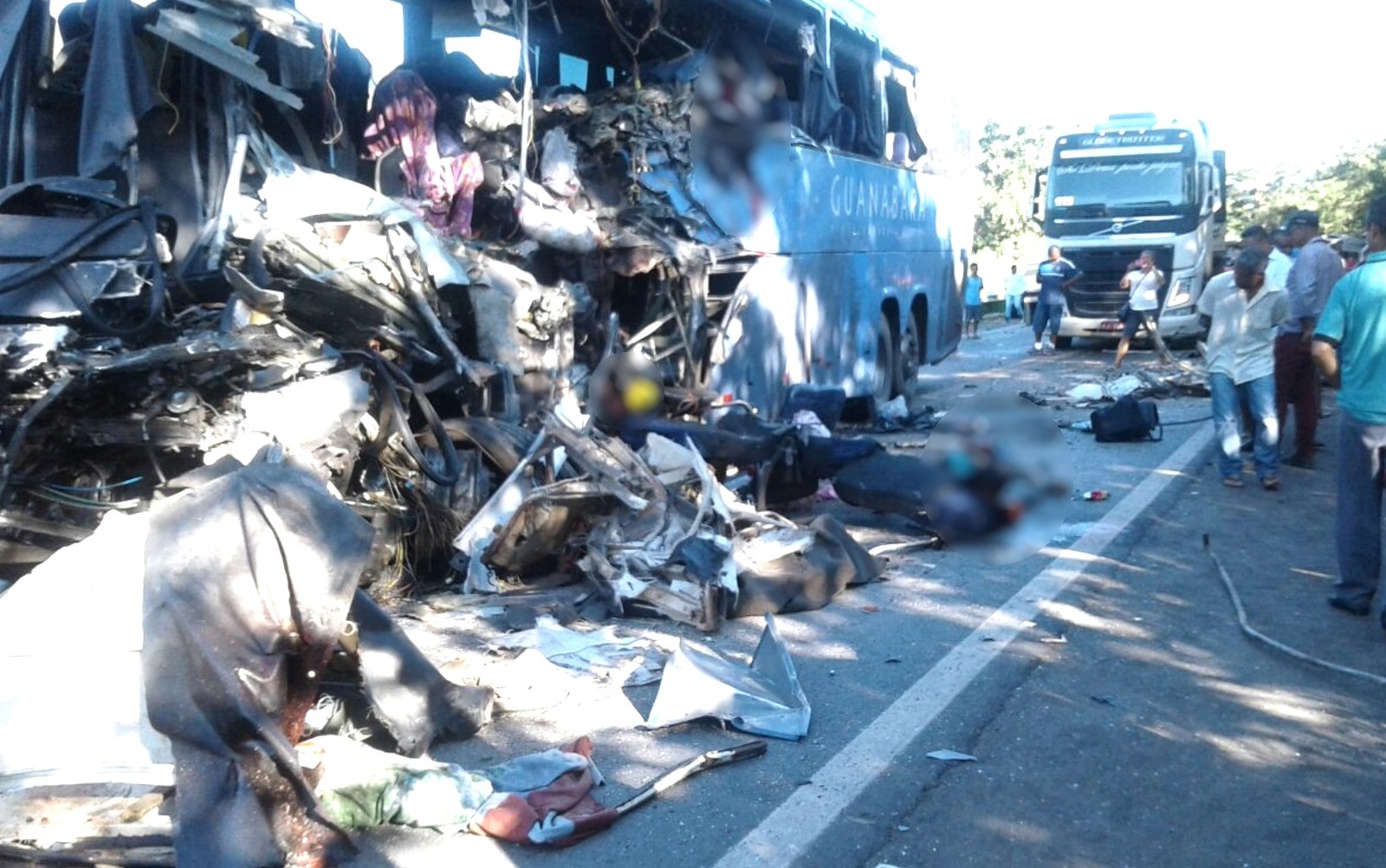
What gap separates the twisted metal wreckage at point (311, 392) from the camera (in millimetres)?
3928

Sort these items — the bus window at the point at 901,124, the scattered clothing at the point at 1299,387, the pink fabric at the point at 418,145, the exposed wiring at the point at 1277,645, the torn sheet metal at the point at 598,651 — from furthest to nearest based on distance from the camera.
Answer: the bus window at the point at 901,124, the scattered clothing at the point at 1299,387, the pink fabric at the point at 418,145, the torn sheet metal at the point at 598,651, the exposed wiring at the point at 1277,645

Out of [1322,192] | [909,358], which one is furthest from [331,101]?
[1322,192]

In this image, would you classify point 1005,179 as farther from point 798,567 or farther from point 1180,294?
point 798,567

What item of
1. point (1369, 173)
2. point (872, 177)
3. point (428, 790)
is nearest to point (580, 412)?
point (428, 790)

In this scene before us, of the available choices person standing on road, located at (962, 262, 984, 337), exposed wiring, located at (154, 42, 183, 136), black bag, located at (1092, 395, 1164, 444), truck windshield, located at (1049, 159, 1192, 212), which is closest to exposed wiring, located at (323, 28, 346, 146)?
exposed wiring, located at (154, 42, 183, 136)

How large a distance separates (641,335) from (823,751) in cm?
522

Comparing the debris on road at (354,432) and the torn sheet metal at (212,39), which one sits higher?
the torn sheet metal at (212,39)

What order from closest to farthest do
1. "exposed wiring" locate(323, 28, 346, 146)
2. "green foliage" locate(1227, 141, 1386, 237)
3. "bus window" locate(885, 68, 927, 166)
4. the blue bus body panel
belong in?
"exposed wiring" locate(323, 28, 346, 146) → the blue bus body panel → "bus window" locate(885, 68, 927, 166) → "green foliage" locate(1227, 141, 1386, 237)

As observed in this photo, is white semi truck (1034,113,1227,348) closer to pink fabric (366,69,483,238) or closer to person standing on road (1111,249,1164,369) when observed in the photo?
person standing on road (1111,249,1164,369)

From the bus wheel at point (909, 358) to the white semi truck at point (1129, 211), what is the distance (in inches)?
238

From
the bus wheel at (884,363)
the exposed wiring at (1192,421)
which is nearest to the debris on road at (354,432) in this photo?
the bus wheel at (884,363)

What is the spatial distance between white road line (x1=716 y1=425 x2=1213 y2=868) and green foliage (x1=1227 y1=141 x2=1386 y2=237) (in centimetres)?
2002

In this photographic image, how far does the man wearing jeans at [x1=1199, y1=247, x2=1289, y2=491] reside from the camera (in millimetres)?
8852

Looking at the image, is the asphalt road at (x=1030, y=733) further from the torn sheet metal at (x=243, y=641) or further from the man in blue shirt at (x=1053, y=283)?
the man in blue shirt at (x=1053, y=283)
